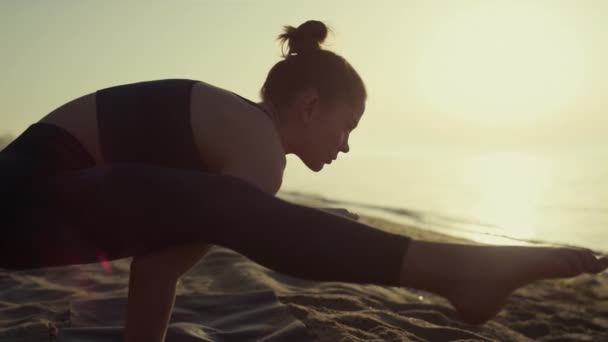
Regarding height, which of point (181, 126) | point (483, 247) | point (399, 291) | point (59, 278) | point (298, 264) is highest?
point (181, 126)

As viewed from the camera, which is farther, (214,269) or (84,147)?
(214,269)

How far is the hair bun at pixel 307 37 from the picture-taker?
2014 mm

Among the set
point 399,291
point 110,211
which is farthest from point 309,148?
point 399,291

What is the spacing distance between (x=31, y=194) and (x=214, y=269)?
2385 mm

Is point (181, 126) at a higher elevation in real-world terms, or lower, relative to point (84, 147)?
higher

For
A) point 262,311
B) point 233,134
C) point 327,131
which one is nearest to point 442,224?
point 262,311

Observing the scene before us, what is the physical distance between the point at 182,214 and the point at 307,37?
1013 mm

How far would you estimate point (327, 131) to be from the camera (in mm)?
1979

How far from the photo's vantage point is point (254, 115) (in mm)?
1635

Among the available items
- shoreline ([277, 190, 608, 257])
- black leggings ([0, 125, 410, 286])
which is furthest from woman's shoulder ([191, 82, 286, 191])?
shoreline ([277, 190, 608, 257])

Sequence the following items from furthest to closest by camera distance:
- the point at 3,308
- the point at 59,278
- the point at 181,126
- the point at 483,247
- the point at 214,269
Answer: the point at 214,269 → the point at 59,278 → the point at 3,308 → the point at 181,126 → the point at 483,247

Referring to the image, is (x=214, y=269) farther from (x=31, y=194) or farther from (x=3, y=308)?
(x=31, y=194)

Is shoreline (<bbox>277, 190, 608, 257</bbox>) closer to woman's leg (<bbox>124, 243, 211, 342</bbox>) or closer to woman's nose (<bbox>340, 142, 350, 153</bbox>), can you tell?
woman's nose (<bbox>340, 142, 350, 153</bbox>)

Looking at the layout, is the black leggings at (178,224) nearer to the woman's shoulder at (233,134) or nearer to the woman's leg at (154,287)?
the woman's leg at (154,287)
